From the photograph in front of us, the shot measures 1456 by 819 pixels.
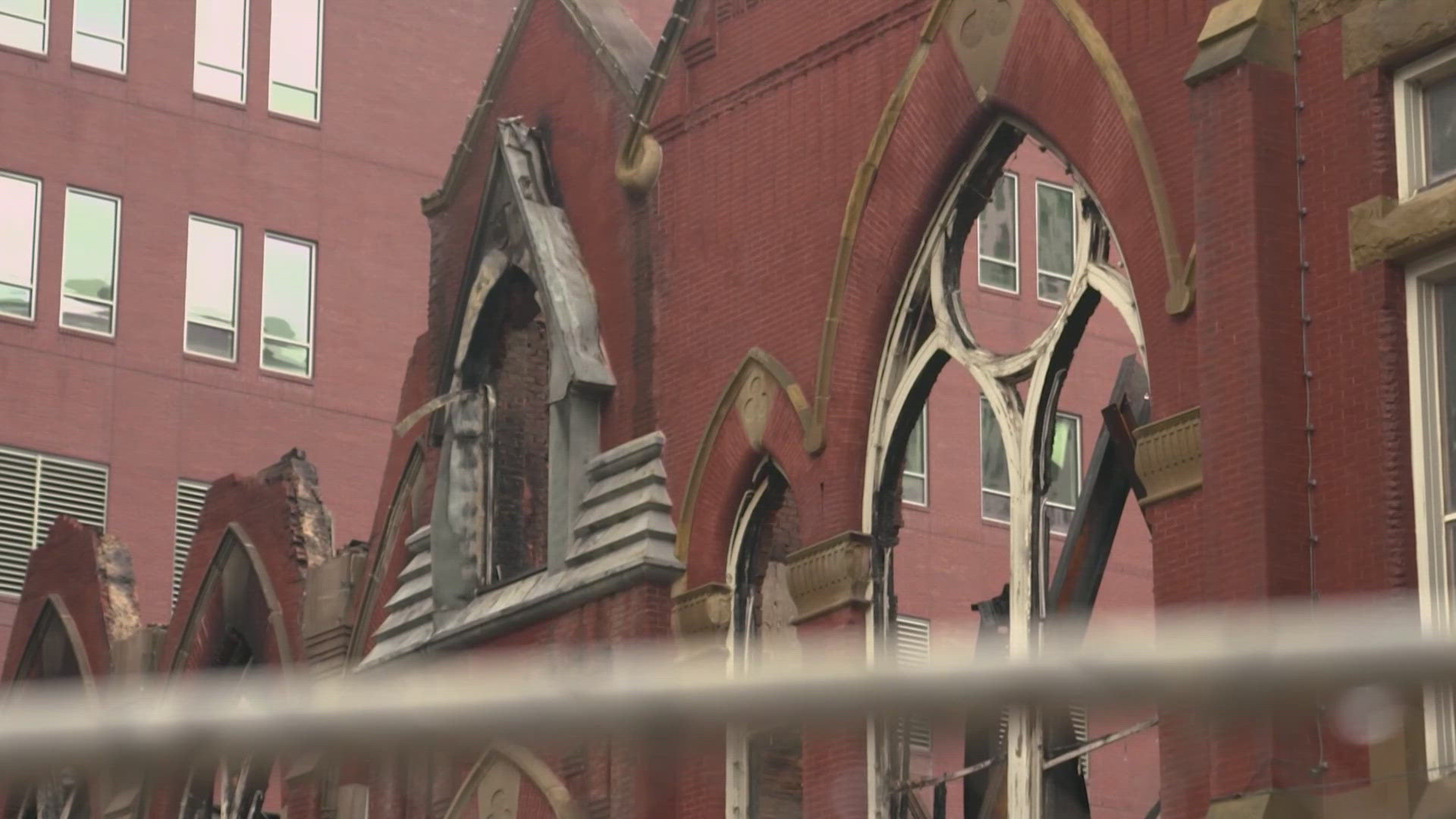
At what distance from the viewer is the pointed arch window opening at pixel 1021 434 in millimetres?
16234

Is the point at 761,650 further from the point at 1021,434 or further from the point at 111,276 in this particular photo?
the point at 111,276

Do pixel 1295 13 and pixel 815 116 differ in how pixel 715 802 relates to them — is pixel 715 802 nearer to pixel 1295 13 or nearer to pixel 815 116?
pixel 815 116

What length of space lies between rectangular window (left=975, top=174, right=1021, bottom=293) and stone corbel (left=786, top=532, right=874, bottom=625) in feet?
80.2

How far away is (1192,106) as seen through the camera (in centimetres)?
1488

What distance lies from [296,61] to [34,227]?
527cm

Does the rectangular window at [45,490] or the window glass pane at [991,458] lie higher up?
the window glass pane at [991,458]

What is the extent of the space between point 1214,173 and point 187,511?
2866cm

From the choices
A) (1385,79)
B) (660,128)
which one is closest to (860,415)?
(660,128)

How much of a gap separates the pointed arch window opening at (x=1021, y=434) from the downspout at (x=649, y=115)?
3.40m

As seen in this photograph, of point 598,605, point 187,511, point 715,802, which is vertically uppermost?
point 187,511

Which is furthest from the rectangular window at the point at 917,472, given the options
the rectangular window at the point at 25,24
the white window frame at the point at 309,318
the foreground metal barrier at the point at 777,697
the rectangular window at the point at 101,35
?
the foreground metal barrier at the point at 777,697

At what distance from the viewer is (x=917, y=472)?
42938 millimetres

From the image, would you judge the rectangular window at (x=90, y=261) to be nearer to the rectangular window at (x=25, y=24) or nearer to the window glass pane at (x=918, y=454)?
the rectangular window at (x=25, y=24)

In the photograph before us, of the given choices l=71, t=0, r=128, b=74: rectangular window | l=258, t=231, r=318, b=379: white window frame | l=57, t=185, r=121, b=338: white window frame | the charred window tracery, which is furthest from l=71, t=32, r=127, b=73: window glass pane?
the charred window tracery
